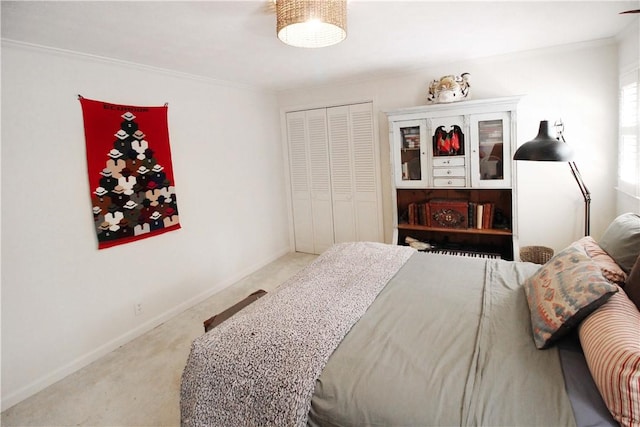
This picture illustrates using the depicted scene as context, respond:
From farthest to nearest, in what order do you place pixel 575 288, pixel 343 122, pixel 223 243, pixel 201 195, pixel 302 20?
pixel 343 122 → pixel 223 243 → pixel 201 195 → pixel 302 20 → pixel 575 288

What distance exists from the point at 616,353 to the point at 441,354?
1.78ft

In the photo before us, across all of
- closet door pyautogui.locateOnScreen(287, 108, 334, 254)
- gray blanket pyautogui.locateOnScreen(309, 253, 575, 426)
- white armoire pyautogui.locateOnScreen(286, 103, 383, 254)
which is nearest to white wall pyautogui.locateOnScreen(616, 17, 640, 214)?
gray blanket pyautogui.locateOnScreen(309, 253, 575, 426)

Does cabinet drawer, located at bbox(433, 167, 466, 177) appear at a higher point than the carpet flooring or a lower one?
higher

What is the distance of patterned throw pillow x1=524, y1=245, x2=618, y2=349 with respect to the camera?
1.31 metres

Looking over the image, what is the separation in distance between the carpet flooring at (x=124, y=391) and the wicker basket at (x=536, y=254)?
3015 millimetres

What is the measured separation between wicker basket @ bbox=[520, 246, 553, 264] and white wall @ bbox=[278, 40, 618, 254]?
31 centimetres

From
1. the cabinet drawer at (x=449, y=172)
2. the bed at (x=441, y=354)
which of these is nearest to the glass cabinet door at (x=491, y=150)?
the cabinet drawer at (x=449, y=172)

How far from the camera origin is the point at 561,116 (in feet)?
10.4

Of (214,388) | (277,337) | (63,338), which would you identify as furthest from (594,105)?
(63,338)

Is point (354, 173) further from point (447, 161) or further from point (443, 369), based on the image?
point (443, 369)

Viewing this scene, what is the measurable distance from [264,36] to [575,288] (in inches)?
92.7

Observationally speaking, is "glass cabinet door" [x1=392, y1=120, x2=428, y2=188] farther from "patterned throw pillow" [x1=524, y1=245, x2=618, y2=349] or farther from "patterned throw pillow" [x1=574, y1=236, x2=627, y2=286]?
"patterned throw pillow" [x1=524, y1=245, x2=618, y2=349]

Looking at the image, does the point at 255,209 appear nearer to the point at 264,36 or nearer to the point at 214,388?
the point at 264,36

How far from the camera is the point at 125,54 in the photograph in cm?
263
